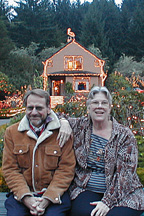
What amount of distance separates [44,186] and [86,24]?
1482 inches

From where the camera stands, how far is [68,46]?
2211cm

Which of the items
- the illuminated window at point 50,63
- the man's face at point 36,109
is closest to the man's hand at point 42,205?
the man's face at point 36,109

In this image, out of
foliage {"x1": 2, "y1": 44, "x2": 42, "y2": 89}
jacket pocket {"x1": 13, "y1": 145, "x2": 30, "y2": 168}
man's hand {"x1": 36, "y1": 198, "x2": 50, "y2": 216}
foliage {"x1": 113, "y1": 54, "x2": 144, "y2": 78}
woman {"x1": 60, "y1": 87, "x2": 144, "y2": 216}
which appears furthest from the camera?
foliage {"x1": 113, "y1": 54, "x2": 144, "y2": 78}

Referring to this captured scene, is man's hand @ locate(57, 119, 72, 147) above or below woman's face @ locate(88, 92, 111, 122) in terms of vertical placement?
below

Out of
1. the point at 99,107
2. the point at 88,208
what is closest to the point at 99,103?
the point at 99,107

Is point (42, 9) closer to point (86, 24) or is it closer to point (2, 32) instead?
point (86, 24)

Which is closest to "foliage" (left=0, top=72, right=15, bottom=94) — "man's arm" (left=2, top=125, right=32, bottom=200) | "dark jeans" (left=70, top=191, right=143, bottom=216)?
"man's arm" (left=2, top=125, right=32, bottom=200)

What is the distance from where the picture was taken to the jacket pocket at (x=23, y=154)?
2.44 metres

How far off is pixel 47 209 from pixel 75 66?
69.1 ft

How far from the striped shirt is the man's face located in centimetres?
61

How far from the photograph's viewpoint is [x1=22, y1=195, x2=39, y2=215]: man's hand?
7.34 ft

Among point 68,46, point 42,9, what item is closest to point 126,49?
point 42,9

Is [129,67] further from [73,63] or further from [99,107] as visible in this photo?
[99,107]

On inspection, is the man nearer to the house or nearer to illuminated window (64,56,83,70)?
the house
